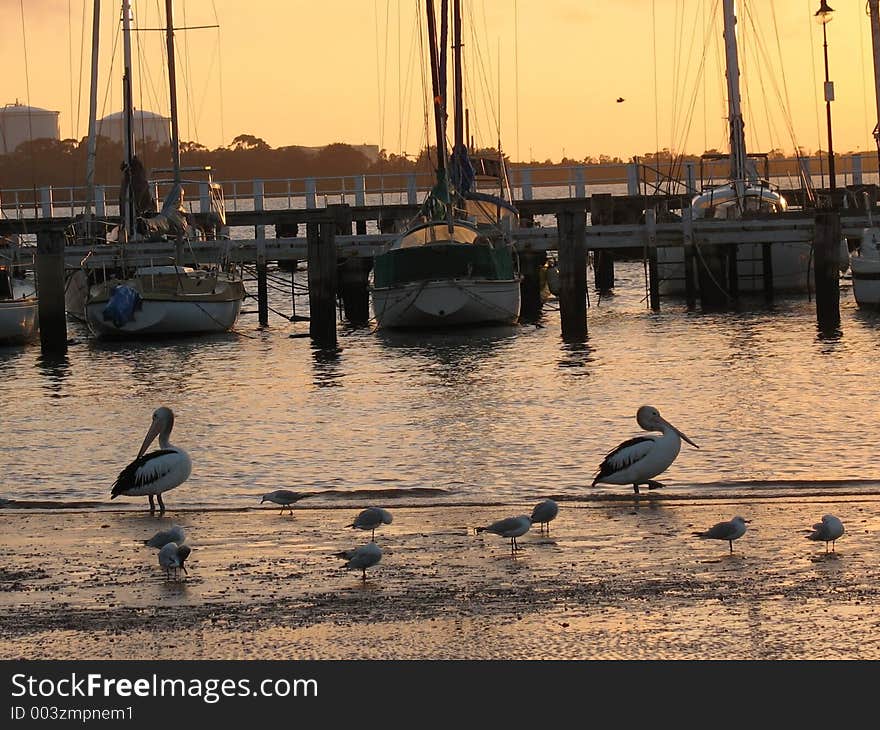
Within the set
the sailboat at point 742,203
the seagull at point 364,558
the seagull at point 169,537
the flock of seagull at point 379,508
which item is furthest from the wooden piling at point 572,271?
the seagull at point 364,558

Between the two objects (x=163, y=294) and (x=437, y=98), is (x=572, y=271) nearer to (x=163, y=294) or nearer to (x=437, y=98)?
(x=437, y=98)

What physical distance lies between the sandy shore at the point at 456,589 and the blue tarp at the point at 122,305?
24.8 metres

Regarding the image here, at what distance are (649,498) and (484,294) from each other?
23.4 m

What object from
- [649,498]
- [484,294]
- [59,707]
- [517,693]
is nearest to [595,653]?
[517,693]

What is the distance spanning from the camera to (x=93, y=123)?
48656 millimetres

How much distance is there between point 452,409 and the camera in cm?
2564

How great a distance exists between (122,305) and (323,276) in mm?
5396

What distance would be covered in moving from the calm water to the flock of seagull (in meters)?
0.49

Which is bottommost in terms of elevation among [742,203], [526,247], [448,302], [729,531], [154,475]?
[729,531]

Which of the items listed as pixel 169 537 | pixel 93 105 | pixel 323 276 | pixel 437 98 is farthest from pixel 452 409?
pixel 93 105

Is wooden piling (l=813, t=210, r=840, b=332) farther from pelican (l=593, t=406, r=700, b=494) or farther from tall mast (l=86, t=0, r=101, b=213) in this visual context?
pelican (l=593, t=406, r=700, b=494)

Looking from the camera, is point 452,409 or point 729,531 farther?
point 452,409

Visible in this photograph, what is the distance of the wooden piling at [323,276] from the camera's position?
1449 inches

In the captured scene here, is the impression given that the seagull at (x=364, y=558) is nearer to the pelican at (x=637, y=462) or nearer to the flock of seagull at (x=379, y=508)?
the flock of seagull at (x=379, y=508)
